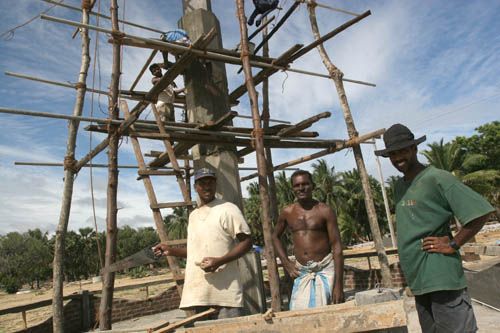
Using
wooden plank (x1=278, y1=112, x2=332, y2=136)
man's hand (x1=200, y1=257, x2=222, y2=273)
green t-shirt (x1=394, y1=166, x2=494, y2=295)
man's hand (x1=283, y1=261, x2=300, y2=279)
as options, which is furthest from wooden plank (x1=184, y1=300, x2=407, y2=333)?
wooden plank (x1=278, y1=112, x2=332, y2=136)

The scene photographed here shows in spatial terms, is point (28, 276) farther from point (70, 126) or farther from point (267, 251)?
point (267, 251)

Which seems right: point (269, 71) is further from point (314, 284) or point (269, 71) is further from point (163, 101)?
point (314, 284)

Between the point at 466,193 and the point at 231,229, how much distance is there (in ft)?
5.76

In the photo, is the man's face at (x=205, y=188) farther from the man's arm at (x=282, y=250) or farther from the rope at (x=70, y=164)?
the rope at (x=70, y=164)

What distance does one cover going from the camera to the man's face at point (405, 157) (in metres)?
2.50

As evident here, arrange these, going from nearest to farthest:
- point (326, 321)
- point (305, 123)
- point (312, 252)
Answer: point (326, 321) → point (312, 252) → point (305, 123)

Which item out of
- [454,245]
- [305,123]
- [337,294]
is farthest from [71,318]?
[454,245]

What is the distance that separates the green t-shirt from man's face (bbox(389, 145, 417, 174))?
11 centimetres

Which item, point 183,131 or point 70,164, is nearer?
point 183,131

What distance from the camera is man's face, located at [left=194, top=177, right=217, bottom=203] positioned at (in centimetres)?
326

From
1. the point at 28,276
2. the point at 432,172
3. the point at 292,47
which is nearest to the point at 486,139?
the point at 292,47

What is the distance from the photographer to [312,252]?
3.78 m

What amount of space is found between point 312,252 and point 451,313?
1683mm

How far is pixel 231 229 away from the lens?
122 inches
